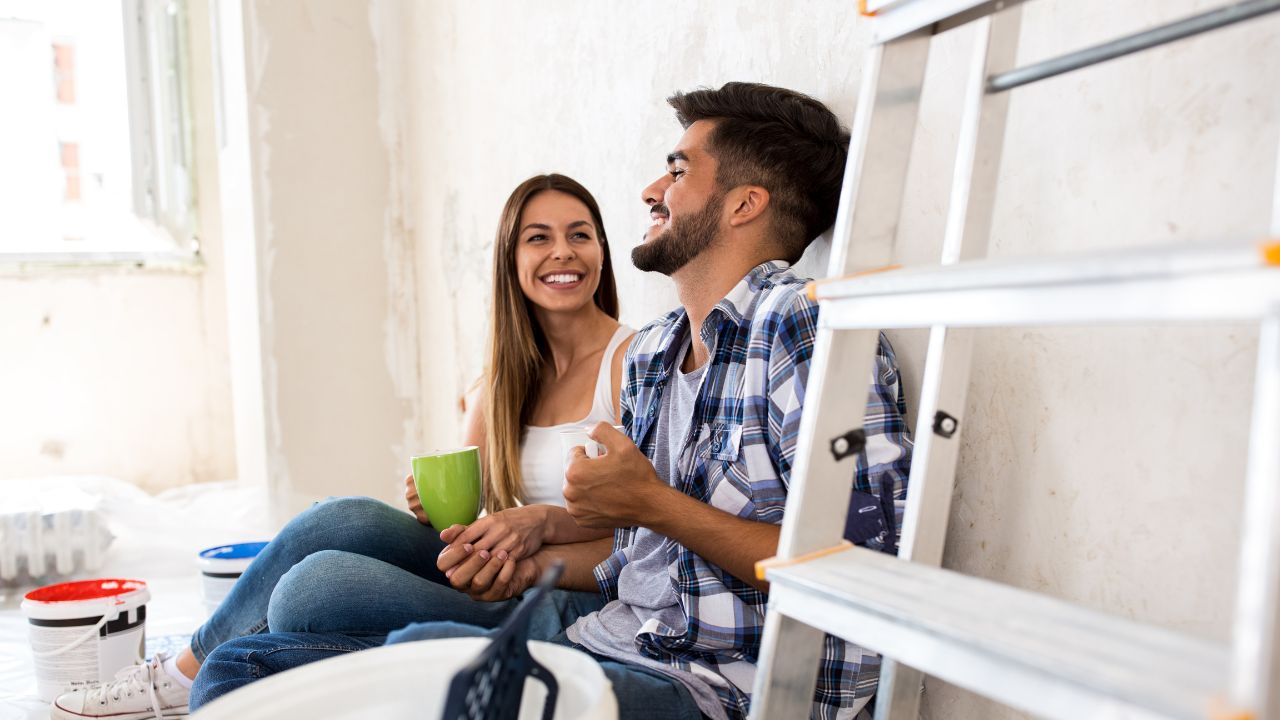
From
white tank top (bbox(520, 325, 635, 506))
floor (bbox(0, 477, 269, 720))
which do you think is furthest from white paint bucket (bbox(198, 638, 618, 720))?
floor (bbox(0, 477, 269, 720))

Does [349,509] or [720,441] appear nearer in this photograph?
[720,441]

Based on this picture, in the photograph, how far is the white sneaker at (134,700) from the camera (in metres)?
1.63

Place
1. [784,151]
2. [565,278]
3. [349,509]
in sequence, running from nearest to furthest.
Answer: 1. [784,151]
2. [349,509]
3. [565,278]

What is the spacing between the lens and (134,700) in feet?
5.37

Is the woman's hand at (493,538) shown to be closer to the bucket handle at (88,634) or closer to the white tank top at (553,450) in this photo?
the white tank top at (553,450)

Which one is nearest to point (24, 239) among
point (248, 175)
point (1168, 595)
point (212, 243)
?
point (212, 243)

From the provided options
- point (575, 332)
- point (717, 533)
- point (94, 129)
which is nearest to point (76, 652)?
point (575, 332)

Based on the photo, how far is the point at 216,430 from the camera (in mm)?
3797

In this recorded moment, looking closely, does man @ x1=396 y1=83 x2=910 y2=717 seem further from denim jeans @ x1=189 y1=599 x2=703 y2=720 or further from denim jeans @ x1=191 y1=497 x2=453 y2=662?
denim jeans @ x1=191 y1=497 x2=453 y2=662

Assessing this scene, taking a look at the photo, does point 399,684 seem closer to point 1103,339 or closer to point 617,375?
point 1103,339

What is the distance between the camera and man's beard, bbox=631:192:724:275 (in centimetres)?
139

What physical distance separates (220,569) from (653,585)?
1.24 meters

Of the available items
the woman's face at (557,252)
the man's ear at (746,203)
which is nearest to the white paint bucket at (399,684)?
the man's ear at (746,203)

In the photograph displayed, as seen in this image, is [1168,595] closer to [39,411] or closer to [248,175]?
[248,175]
